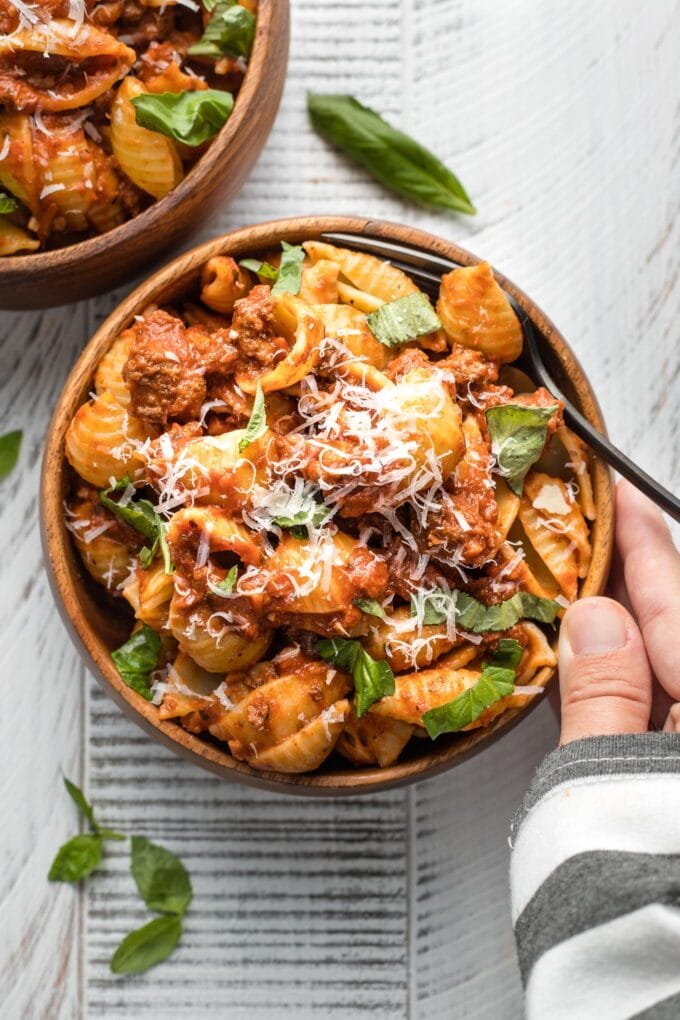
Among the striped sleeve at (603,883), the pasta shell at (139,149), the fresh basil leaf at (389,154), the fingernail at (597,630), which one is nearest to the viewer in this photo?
the striped sleeve at (603,883)

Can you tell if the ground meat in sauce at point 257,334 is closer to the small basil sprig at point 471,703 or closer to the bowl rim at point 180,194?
the bowl rim at point 180,194

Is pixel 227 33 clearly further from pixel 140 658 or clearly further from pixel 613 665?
pixel 613 665

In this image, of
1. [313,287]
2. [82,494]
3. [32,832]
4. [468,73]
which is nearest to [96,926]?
[32,832]

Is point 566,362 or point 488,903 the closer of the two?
point 566,362

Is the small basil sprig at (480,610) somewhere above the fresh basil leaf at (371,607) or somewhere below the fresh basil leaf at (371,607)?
below

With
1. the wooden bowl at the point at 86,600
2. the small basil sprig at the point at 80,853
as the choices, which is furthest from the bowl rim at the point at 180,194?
the small basil sprig at the point at 80,853

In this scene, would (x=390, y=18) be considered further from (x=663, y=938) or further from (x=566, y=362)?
(x=663, y=938)

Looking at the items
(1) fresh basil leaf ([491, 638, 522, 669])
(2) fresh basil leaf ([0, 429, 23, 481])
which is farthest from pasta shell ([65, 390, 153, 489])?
(1) fresh basil leaf ([491, 638, 522, 669])
